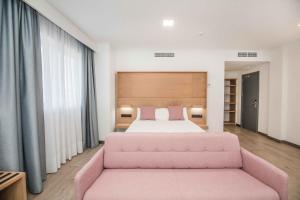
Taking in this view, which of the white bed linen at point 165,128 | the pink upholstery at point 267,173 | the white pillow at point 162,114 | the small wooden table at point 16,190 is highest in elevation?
the white pillow at point 162,114

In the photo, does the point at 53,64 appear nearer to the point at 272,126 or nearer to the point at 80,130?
the point at 80,130

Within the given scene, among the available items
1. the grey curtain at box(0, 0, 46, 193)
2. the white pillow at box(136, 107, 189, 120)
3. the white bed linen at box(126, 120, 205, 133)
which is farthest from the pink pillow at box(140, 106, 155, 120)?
the grey curtain at box(0, 0, 46, 193)

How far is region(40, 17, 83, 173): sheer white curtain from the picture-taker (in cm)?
256

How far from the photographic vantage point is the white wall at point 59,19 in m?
2.15

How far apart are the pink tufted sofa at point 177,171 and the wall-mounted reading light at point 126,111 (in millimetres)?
2688

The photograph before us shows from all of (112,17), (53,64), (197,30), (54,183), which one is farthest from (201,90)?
(54,183)

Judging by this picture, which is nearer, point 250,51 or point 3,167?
point 3,167

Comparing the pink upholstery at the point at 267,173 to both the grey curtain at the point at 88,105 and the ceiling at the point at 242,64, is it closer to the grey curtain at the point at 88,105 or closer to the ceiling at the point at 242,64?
the grey curtain at the point at 88,105

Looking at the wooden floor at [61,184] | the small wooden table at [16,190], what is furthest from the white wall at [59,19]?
the wooden floor at [61,184]

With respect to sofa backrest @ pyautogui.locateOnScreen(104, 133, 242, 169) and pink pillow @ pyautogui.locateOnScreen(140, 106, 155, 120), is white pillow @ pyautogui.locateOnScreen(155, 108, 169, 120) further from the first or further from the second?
sofa backrest @ pyautogui.locateOnScreen(104, 133, 242, 169)

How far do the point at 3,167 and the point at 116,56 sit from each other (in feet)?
12.0

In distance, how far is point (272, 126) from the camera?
15.1 feet

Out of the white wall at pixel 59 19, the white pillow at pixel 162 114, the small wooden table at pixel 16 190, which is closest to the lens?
the small wooden table at pixel 16 190

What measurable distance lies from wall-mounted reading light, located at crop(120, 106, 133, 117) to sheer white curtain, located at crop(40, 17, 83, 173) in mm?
1329
